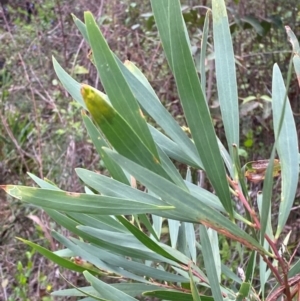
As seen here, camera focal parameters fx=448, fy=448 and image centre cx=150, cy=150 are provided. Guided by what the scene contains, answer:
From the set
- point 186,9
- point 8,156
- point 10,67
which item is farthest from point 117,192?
point 10,67

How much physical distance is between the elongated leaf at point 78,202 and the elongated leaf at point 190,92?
60mm

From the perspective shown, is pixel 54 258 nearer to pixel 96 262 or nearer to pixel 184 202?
pixel 96 262

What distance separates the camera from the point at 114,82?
34cm

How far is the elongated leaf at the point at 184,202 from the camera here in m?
0.34

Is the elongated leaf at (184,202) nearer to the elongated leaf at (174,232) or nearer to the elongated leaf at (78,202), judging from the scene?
the elongated leaf at (78,202)

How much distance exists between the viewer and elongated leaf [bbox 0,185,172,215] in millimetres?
346

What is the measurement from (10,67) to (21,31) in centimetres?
22

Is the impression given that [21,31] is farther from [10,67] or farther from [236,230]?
[236,230]

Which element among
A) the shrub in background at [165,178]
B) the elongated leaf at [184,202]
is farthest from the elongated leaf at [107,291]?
the elongated leaf at [184,202]

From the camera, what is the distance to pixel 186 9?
5.26 feet

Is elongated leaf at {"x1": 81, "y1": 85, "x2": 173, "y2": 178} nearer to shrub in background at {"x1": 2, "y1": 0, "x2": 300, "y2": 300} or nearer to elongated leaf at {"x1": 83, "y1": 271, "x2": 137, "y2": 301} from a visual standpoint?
shrub in background at {"x1": 2, "y1": 0, "x2": 300, "y2": 300}

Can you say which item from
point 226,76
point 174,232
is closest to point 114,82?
point 226,76

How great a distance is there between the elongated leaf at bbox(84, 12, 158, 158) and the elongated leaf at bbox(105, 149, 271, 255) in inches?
1.3

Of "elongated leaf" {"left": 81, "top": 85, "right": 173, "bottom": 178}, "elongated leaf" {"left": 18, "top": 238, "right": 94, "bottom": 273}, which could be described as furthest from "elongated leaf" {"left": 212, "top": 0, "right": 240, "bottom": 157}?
"elongated leaf" {"left": 18, "top": 238, "right": 94, "bottom": 273}
